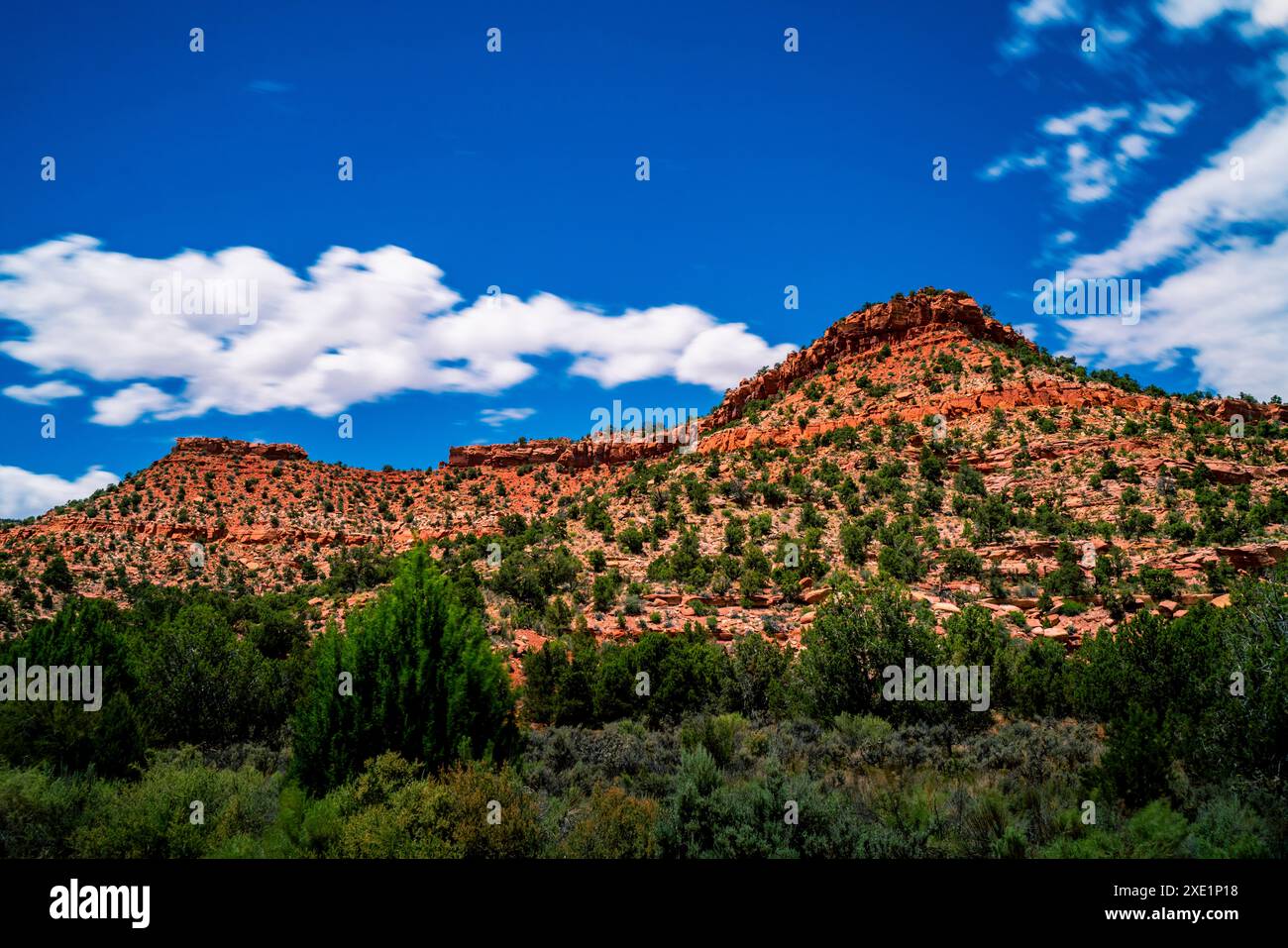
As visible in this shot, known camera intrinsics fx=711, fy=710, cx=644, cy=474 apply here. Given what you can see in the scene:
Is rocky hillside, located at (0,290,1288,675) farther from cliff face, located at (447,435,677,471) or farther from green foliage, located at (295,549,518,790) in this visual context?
cliff face, located at (447,435,677,471)

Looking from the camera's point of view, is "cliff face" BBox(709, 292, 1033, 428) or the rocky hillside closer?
the rocky hillside

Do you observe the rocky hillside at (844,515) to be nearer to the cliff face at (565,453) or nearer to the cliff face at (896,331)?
the cliff face at (896,331)

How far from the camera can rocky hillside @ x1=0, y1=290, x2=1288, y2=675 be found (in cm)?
2561

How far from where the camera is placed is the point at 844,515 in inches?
1273

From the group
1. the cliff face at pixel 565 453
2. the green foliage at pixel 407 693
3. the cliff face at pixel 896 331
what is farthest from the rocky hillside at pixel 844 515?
the cliff face at pixel 565 453

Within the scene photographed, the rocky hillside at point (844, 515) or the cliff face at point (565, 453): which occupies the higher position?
the cliff face at point (565, 453)

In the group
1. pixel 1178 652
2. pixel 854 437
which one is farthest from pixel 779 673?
pixel 854 437

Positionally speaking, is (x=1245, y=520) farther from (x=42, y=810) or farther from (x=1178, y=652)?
(x=42, y=810)

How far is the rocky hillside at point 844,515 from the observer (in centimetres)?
2561

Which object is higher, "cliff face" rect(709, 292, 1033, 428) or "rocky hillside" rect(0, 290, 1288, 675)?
"cliff face" rect(709, 292, 1033, 428)

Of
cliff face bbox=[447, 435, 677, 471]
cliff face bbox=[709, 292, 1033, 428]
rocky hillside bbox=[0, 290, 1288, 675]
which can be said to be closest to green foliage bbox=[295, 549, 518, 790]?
rocky hillside bbox=[0, 290, 1288, 675]

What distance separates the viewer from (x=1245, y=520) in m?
26.6

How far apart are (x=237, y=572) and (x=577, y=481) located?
30.9m

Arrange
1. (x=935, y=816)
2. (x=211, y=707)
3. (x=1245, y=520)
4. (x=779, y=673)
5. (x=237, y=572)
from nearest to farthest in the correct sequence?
(x=935, y=816), (x=211, y=707), (x=779, y=673), (x=1245, y=520), (x=237, y=572)
